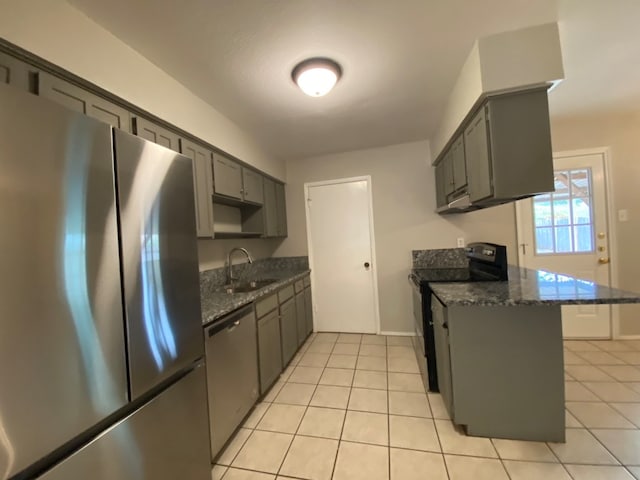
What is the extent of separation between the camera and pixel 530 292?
1.66 meters

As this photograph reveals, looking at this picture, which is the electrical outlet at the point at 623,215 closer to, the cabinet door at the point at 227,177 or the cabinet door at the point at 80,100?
the cabinet door at the point at 227,177

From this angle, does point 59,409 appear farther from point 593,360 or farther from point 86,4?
point 593,360

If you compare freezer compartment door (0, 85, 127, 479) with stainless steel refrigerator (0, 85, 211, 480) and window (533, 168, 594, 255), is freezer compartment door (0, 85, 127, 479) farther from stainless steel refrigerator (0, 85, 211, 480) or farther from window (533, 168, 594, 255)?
window (533, 168, 594, 255)

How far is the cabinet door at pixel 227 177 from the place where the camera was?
7.79ft

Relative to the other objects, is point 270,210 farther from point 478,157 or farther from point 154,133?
point 478,157

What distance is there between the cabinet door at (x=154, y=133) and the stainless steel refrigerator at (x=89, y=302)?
1.91ft

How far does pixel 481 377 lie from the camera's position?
5.64 feet

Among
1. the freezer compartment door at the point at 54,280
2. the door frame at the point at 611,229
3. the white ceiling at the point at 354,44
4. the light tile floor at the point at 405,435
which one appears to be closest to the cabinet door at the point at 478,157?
the white ceiling at the point at 354,44

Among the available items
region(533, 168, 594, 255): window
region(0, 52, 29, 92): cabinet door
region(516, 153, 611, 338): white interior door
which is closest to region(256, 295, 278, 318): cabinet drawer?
region(0, 52, 29, 92): cabinet door

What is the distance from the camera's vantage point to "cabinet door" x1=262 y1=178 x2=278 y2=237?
10.8 feet

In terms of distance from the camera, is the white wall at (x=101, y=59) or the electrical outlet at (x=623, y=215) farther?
the electrical outlet at (x=623, y=215)

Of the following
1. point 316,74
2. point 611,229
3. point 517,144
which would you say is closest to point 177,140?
point 316,74

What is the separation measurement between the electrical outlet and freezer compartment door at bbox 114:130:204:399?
411cm

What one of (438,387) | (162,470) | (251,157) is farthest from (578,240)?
(162,470)
